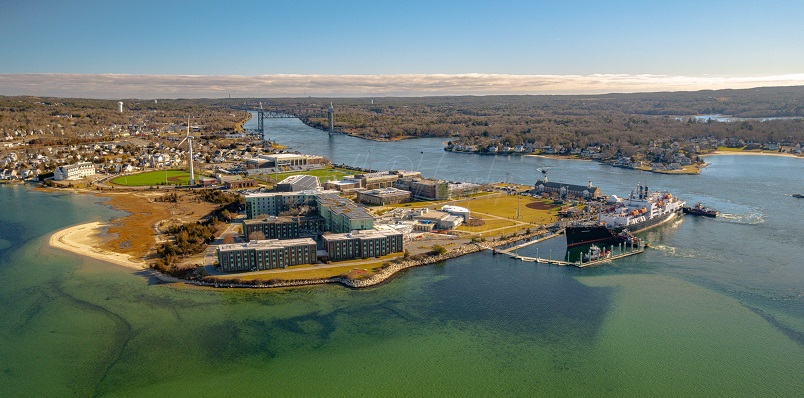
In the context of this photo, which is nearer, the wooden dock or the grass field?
the wooden dock

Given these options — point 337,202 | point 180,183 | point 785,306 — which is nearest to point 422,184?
point 337,202

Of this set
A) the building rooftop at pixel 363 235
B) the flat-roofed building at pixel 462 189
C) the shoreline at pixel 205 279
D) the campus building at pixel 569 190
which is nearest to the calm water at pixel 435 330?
the shoreline at pixel 205 279

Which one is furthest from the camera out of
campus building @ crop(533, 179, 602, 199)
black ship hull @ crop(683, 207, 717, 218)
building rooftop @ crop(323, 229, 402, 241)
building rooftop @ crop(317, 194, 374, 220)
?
campus building @ crop(533, 179, 602, 199)

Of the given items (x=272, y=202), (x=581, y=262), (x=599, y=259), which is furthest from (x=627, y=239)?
(x=272, y=202)

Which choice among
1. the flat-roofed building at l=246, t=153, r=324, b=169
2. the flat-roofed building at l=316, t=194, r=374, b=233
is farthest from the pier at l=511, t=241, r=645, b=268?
the flat-roofed building at l=246, t=153, r=324, b=169

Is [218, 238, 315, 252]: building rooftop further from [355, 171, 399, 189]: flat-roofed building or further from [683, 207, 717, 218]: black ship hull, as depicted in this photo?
[683, 207, 717, 218]: black ship hull

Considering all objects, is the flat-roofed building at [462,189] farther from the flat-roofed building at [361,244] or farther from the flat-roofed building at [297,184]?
the flat-roofed building at [361,244]
